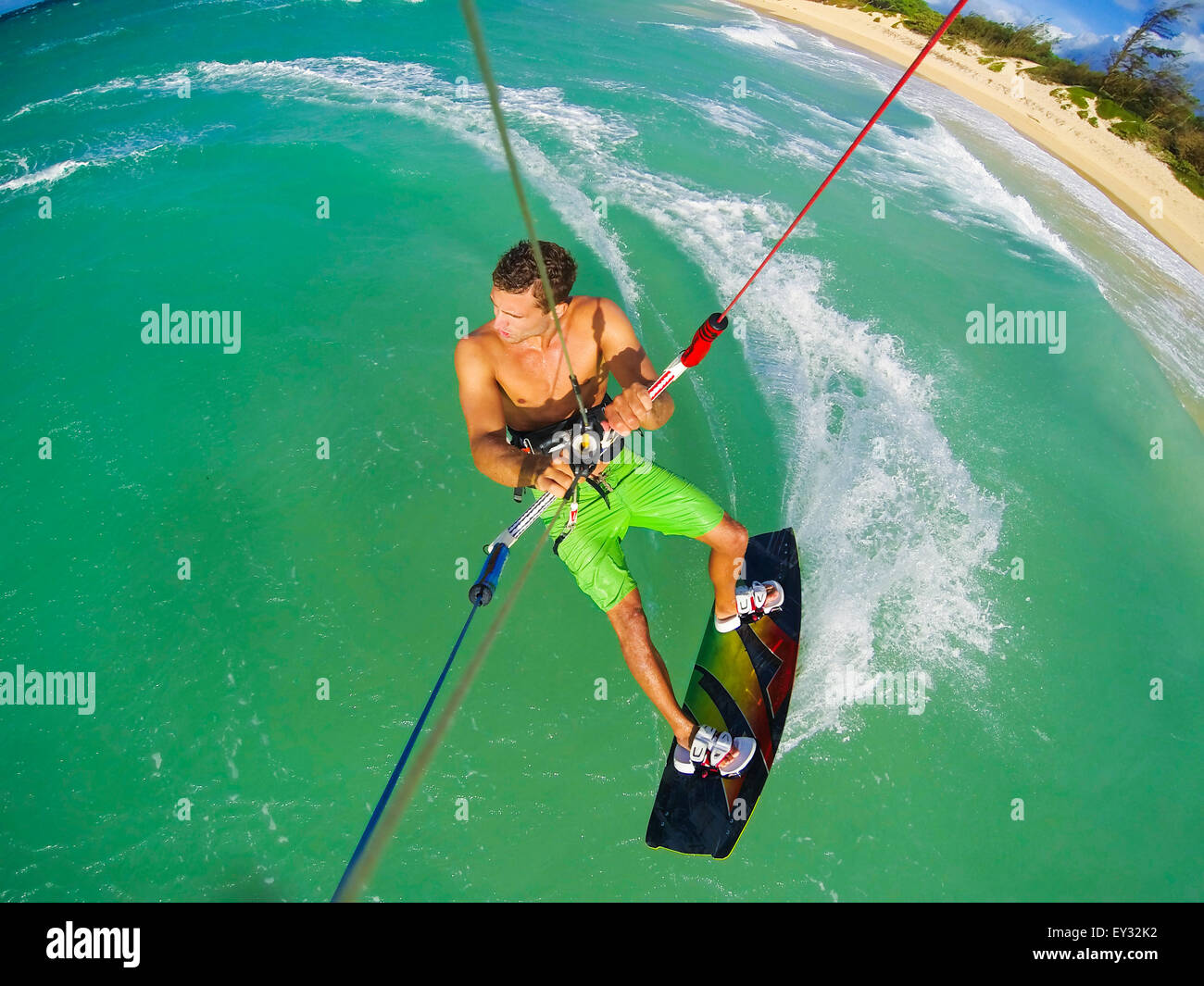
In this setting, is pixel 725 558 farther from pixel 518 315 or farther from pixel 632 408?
pixel 518 315

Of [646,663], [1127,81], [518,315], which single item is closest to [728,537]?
[646,663]

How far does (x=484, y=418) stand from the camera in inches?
161

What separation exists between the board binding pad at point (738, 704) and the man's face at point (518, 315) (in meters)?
2.88

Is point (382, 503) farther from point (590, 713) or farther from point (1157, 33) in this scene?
point (1157, 33)

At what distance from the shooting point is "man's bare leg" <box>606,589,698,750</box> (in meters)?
4.21

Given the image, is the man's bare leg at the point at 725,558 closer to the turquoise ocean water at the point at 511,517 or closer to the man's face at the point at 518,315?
the turquoise ocean water at the point at 511,517

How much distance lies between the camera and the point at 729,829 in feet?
13.8

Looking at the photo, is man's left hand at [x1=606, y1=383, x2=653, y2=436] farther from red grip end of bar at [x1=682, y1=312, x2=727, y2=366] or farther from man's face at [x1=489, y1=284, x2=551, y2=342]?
man's face at [x1=489, y1=284, x2=551, y2=342]

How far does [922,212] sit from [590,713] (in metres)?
9.85

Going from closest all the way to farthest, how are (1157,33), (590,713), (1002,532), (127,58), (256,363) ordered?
(590,713) < (1002,532) < (256,363) < (127,58) < (1157,33)

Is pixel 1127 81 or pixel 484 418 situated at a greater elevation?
pixel 1127 81

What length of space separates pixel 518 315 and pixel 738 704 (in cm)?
338

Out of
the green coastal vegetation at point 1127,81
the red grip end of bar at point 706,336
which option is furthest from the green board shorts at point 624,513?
the green coastal vegetation at point 1127,81

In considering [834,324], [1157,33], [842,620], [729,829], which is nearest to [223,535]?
[729,829]
